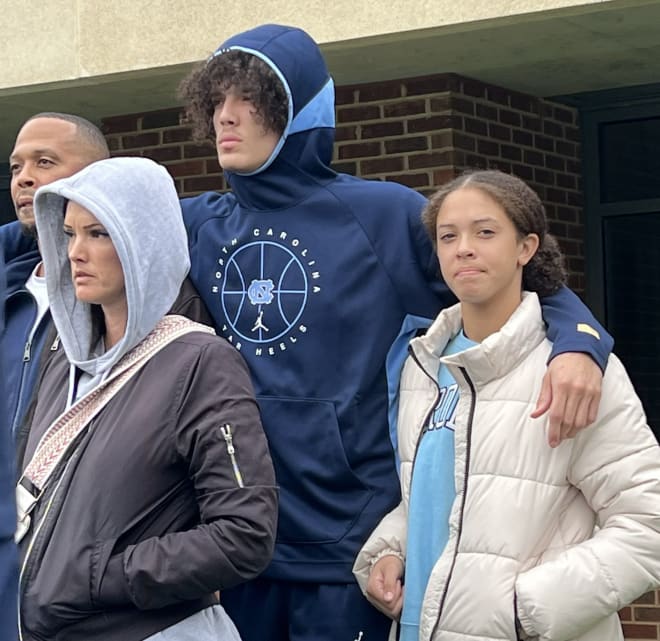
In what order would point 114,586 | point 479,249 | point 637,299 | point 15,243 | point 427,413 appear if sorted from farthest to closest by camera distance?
1. point 637,299
2. point 15,243
3. point 427,413
4. point 479,249
5. point 114,586

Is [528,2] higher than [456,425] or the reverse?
higher

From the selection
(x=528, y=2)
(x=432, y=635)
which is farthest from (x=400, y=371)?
(x=528, y=2)

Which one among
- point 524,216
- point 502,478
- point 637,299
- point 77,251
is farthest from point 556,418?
point 637,299

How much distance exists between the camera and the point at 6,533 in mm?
1841

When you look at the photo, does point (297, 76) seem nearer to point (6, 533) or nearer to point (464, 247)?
point (464, 247)

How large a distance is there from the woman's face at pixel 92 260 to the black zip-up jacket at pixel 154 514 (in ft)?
0.82

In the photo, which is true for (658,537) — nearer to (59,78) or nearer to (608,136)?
(59,78)

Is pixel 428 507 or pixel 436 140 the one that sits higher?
pixel 436 140

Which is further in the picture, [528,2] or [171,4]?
[171,4]

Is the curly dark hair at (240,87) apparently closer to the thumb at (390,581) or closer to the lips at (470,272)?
the lips at (470,272)

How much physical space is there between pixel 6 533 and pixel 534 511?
1557mm

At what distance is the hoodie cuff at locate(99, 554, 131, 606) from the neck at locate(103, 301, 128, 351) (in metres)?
0.56

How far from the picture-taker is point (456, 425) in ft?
10.6

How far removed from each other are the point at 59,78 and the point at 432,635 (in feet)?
13.7
